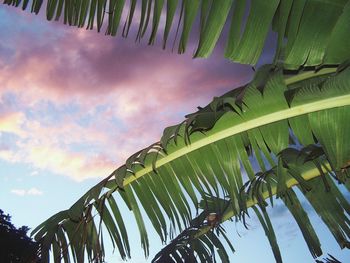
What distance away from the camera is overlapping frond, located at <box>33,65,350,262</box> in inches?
70.6

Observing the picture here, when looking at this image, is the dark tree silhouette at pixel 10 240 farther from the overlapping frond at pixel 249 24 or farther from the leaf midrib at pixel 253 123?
the overlapping frond at pixel 249 24

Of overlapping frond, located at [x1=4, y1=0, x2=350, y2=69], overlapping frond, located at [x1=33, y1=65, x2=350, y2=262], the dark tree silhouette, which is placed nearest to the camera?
overlapping frond, located at [x1=4, y1=0, x2=350, y2=69]

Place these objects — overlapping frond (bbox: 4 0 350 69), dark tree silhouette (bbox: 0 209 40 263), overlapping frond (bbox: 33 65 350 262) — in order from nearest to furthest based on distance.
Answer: overlapping frond (bbox: 4 0 350 69), overlapping frond (bbox: 33 65 350 262), dark tree silhouette (bbox: 0 209 40 263)

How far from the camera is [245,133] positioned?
219cm

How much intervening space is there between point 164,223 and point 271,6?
4.82ft

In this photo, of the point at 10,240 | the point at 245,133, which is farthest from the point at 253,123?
the point at 10,240

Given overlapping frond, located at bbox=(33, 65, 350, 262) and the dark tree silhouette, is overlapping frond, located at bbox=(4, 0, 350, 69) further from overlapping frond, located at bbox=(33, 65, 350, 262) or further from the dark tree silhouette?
the dark tree silhouette

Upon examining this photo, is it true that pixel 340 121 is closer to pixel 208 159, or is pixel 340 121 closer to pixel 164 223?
pixel 208 159

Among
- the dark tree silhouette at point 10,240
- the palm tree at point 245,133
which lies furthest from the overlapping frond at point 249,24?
the dark tree silhouette at point 10,240

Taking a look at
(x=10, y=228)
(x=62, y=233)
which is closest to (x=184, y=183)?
(x=62, y=233)

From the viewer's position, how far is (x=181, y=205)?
231 centimetres

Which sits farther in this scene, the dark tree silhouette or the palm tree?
the dark tree silhouette

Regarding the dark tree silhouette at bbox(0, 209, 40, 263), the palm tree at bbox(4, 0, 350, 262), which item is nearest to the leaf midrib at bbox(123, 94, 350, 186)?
the palm tree at bbox(4, 0, 350, 262)

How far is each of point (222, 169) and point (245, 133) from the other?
240 millimetres
